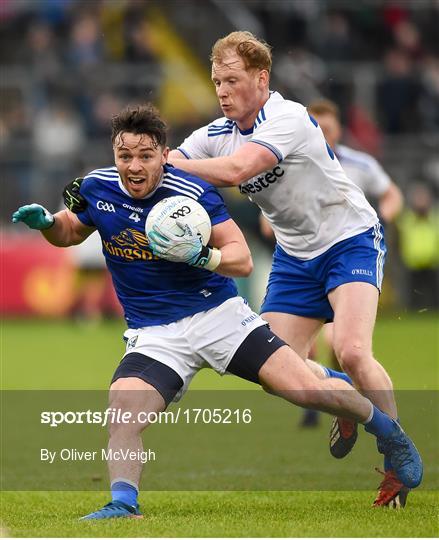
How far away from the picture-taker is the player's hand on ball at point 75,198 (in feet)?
21.7

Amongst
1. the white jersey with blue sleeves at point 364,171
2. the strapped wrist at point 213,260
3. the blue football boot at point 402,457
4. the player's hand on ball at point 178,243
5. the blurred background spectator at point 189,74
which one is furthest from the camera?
the blurred background spectator at point 189,74

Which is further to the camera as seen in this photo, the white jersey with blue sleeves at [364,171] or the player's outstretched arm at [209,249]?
the white jersey with blue sleeves at [364,171]

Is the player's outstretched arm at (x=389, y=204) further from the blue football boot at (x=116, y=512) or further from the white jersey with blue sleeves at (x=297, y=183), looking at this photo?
the blue football boot at (x=116, y=512)

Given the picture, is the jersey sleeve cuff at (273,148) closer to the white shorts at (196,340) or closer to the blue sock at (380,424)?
the white shorts at (196,340)

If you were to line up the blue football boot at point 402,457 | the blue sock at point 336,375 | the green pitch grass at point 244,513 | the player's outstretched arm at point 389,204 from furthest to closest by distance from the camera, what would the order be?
1. the player's outstretched arm at point 389,204
2. the blue sock at point 336,375
3. the blue football boot at point 402,457
4. the green pitch grass at point 244,513

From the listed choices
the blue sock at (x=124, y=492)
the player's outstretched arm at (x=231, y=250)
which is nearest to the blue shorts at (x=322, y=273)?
the player's outstretched arm at (x=231, y=250)

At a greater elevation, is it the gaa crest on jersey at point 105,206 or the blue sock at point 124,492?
the gaa crest on jersey at point 105,206

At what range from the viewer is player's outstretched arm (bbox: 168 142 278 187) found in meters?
6.61

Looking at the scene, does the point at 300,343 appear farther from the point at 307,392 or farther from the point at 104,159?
the point at 104,159

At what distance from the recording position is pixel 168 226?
6125mm

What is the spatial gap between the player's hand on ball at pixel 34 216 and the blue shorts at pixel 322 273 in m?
1.65

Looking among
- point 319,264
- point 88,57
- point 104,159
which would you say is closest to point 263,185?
point 319,264

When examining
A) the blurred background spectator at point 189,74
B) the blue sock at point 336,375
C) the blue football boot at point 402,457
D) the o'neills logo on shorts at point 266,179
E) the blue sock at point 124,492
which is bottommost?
the blue sock at point 124,492

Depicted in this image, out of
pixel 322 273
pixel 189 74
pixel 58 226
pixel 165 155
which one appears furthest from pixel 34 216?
pixel 189 74
